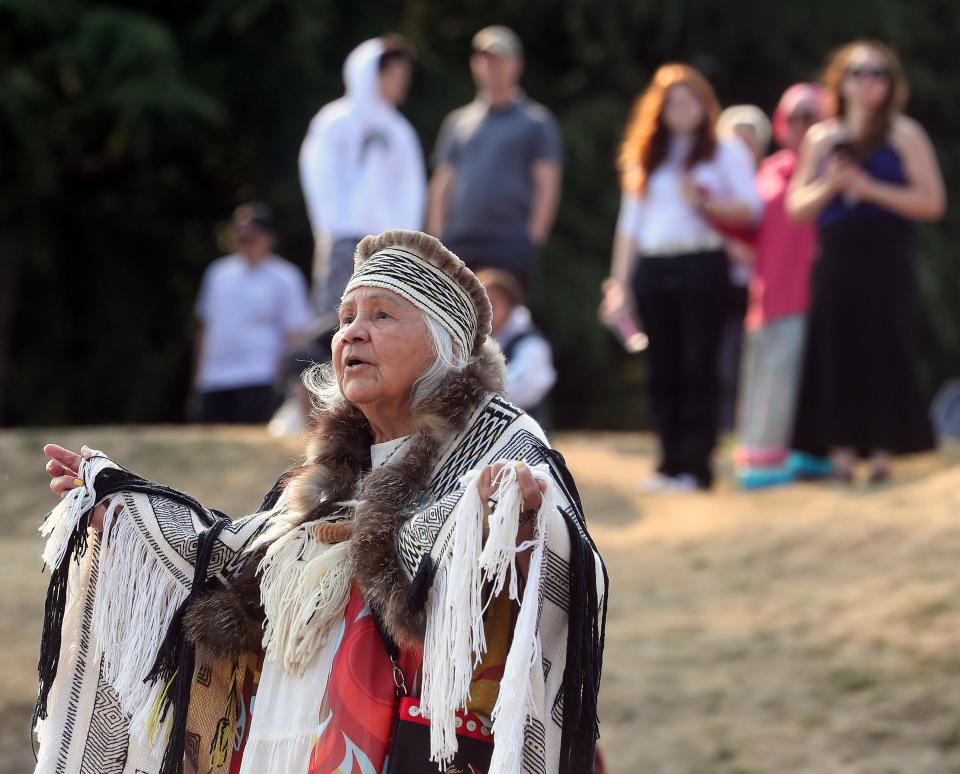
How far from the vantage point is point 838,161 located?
806 centimetres

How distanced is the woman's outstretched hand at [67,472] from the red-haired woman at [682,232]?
552 cm

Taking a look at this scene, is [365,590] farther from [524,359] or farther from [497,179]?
[497,179]

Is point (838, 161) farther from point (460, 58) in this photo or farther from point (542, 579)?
point (460, 58)

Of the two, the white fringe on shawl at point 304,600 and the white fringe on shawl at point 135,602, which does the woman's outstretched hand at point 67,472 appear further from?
the white fringe on shawl at point 304,600

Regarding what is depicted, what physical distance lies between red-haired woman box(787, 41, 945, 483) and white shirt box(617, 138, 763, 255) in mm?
309

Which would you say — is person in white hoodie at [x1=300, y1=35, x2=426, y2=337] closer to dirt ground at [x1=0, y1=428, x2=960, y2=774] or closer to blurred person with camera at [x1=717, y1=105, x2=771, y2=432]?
dirt ground at [x1=0, y1=428, x2=960, y2=774]

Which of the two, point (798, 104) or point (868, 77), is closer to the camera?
point (868, 77)

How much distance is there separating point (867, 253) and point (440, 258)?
17.0 feet

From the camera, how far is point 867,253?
8.25 metres

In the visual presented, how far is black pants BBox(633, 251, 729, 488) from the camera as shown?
344 inches

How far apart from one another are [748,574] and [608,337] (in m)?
9.32

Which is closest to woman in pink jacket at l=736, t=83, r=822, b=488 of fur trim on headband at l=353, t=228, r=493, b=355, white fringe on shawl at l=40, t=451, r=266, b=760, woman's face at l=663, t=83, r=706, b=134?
woman's face at l=663, t=83, r=706, b=134

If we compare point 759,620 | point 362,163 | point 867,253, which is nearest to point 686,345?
point 867,253

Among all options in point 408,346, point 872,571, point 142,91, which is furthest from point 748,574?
point 142,91
